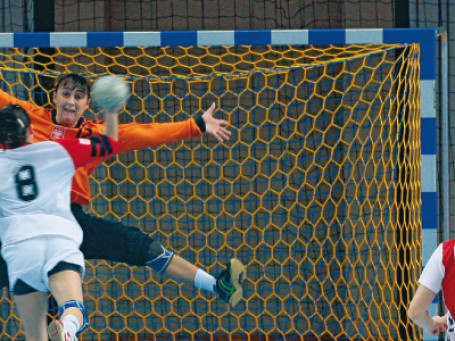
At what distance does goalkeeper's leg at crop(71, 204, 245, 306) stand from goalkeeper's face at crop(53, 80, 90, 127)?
1.50 feet

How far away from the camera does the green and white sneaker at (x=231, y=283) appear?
3.68 m

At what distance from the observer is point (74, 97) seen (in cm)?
378

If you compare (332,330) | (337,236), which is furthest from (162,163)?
(332,330)

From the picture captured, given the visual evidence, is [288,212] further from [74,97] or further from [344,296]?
[74,97]

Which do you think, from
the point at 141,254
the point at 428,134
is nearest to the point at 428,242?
the point at 428,134

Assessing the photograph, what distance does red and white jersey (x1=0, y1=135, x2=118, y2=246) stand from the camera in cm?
328

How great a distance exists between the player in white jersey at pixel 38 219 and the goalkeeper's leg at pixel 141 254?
0.34 m

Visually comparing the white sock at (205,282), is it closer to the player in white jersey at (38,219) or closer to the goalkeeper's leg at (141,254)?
the goalkeeper's leg at (141,254)

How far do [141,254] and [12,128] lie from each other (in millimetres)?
877

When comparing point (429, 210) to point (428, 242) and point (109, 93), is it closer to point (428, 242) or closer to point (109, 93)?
point (428, 242)

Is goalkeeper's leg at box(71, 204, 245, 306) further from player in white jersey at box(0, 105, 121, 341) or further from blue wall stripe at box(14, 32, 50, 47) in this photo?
blue wall stripe at box(14, 32, 50, 47)

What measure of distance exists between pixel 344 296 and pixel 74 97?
2.68m

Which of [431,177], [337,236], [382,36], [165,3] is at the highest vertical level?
[165,3]

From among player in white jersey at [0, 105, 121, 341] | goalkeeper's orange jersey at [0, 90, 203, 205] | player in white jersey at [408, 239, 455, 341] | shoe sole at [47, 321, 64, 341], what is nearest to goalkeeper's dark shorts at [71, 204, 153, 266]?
goalkeeper's orange jersey at [0, 90, 203, 205]
